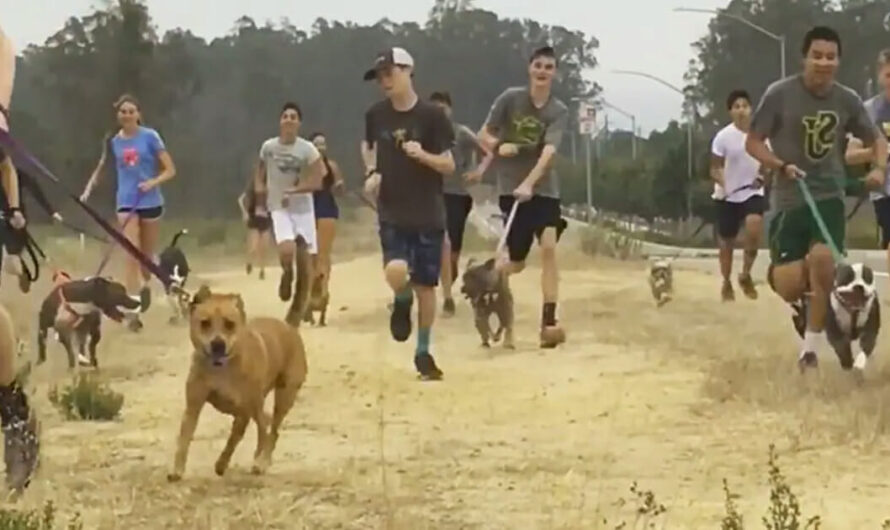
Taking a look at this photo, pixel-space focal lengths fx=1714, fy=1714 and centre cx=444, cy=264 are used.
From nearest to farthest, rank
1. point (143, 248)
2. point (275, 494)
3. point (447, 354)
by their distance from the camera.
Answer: point (275, 494), point (447, 354), point (143, 248)

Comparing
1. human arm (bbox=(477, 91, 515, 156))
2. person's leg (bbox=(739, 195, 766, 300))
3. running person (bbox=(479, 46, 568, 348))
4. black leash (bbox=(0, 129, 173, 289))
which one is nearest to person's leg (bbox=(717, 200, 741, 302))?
person's leg (bbox=(739, 195, 766, 300))

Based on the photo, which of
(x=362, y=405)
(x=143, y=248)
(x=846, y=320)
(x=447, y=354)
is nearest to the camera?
(x=362, y=405)

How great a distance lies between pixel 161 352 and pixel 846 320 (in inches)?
179

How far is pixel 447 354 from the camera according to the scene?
428 inches

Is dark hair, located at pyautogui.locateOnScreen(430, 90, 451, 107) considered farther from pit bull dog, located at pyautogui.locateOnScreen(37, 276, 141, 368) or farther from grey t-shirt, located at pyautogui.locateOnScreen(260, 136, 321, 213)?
pit bull dog, located at pyautogui.locateOnScreen(37, 276, 141, 368)

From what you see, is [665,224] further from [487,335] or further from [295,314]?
[295,314]

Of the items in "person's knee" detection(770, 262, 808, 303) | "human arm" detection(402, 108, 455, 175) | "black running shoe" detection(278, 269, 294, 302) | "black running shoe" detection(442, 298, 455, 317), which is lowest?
"black running shoe" detection(442, 298, 455, 317)

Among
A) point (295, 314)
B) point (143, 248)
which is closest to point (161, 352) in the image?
point (143, 248)

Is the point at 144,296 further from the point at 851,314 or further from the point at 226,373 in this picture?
the point at 226,373

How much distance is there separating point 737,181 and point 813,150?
5.20 meters

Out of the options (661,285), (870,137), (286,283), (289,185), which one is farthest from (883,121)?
(286,283)

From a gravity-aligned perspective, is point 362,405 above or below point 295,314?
below

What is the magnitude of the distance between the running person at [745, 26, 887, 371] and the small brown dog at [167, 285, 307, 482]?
350 cm

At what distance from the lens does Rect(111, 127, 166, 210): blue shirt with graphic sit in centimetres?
A: 1276
